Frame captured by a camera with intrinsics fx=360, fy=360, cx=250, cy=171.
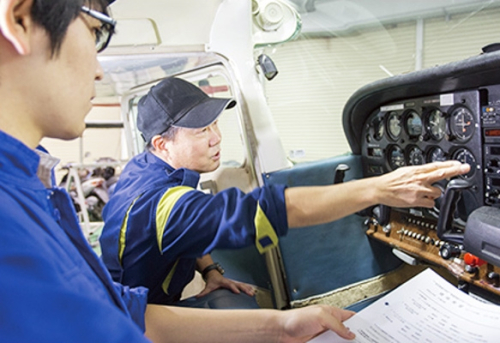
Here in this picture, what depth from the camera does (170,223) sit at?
3.74ft

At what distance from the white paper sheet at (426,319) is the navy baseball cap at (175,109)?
907 mm

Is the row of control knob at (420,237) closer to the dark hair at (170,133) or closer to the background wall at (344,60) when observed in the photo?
the background wall at (344,60)

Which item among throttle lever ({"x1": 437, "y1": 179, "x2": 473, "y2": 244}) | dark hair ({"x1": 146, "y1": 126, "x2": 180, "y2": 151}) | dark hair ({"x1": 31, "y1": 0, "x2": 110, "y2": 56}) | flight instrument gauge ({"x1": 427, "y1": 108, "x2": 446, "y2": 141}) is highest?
dark hair ({"x1": 31, "y1": 0, "x2": 110, "y2": 56})

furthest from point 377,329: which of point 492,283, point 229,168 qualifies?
point 229,168

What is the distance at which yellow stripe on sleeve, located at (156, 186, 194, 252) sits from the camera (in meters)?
1.16

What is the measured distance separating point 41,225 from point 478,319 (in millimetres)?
1005

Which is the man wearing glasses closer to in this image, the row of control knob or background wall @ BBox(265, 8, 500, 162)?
the row of control knob

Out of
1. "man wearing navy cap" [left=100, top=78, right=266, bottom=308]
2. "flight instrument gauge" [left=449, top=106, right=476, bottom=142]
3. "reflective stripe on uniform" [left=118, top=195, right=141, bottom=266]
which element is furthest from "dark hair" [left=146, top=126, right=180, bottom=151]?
"flight instrument gauge" [left=449, top=106, right=476, bottom=142]

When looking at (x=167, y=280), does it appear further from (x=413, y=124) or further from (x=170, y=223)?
(x=413, y=124)

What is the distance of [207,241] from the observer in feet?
3.65

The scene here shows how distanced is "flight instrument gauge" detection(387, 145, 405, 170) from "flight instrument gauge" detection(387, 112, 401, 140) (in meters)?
0.06

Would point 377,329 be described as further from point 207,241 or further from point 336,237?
point 336,237

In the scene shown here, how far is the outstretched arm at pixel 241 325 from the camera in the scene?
39.4 inches

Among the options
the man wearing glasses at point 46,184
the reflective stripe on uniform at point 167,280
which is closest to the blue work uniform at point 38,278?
the man wearing glasses at point 46,184
